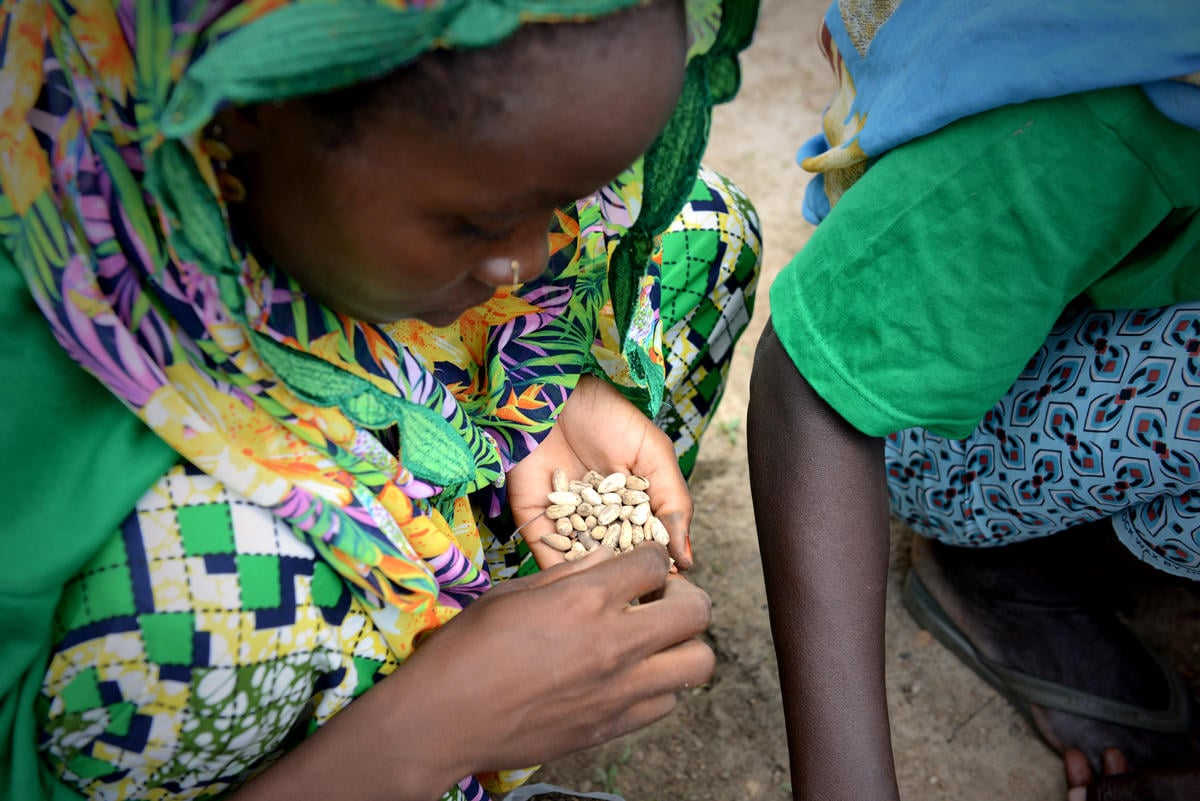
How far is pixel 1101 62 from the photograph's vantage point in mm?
1036

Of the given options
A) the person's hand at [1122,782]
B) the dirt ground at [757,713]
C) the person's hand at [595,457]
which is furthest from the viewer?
the dirt ground at [757,713]

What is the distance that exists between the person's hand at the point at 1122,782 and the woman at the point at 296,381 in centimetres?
91

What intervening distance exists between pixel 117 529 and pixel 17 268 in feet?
0.85

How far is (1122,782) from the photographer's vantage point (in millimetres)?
1587

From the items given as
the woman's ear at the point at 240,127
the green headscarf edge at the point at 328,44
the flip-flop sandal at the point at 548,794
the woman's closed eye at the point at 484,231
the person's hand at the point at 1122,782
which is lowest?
the person's hand at the point at 1122,782

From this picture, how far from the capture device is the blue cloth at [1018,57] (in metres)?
1.02

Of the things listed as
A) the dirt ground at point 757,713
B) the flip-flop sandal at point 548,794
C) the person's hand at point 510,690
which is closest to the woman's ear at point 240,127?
the person's hand at point 510,690

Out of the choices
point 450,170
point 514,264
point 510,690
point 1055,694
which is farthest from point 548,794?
point 450,170

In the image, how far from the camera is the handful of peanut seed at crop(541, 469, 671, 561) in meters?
1.35

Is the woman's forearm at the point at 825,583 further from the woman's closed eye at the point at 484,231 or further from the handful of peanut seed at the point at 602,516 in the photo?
the woman's closed eye at the point at 484,231

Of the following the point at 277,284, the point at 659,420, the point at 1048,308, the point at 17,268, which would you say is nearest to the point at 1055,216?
the point at 1048,308

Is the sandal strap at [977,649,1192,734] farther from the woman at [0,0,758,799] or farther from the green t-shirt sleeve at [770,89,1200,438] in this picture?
the woman at [0,0,758,799]

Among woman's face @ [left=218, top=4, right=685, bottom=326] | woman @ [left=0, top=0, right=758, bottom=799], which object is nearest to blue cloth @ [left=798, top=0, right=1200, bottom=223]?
woman @ [left=0, top=0, right=758, bottom=799]

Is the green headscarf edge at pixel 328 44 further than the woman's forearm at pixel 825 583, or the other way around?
the woman's forearm at pixel 825 583
